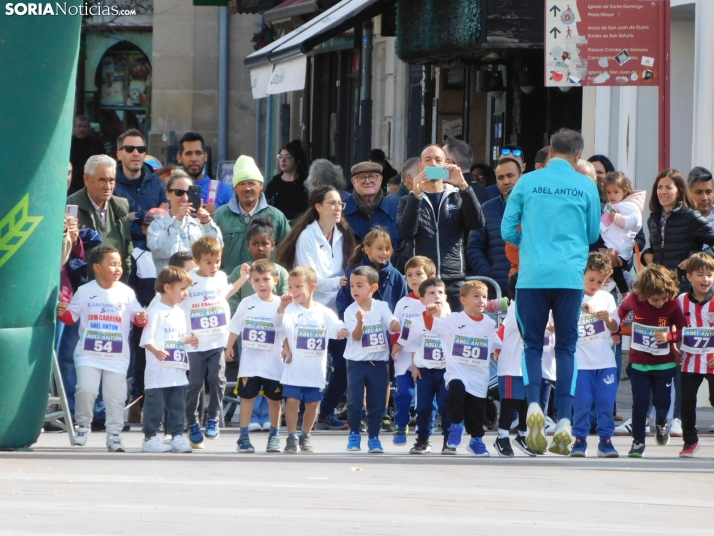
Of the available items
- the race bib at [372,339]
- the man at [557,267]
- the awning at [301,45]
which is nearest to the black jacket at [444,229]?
the race bib at [372,339]

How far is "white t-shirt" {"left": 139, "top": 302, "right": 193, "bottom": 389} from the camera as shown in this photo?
10727 millimetres

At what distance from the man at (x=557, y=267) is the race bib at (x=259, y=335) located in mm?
1635

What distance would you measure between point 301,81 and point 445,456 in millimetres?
6806

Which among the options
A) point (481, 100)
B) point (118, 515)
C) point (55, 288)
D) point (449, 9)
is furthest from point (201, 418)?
point (481, 100)

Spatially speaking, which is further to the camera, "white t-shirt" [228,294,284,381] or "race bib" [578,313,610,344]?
"race bib" [578,313,610,344]

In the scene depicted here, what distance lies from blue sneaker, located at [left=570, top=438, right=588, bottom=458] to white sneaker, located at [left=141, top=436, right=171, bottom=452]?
2.57m

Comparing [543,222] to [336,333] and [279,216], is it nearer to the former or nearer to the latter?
[336,333]

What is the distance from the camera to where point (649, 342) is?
35.3ft

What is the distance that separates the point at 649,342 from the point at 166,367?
10.1 feet

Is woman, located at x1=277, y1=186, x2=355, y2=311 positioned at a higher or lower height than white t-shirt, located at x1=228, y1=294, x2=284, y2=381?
higher

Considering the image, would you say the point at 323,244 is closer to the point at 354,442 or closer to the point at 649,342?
the point at 354,442

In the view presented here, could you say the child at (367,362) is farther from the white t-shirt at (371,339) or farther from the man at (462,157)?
the man at (462,157)

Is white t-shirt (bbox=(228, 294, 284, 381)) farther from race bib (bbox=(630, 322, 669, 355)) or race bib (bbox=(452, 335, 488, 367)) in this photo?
race bib (bbox=(630, 322, 669, 355))

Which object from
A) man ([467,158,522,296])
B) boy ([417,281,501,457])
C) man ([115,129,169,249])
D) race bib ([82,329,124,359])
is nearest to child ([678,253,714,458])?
boy ([417,281,501,457])
